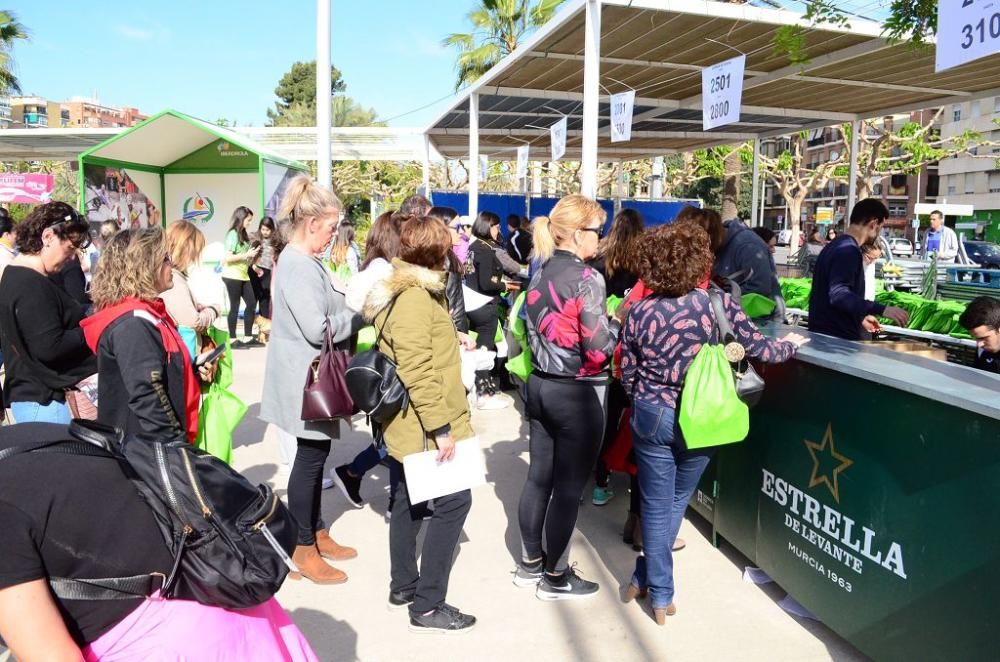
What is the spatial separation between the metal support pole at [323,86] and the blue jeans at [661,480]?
5444 millimetres

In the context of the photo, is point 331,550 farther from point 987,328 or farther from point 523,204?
point 523,204

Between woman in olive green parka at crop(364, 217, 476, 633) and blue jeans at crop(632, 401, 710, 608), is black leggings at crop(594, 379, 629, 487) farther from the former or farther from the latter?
woman in olive green parka at crop(364, 217, 476, 633)

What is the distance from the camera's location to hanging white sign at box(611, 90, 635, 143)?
831cm

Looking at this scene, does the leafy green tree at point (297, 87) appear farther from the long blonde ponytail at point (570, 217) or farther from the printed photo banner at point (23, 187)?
the long blonde ponytail at point (570, 217)

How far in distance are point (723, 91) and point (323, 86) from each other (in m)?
4.11

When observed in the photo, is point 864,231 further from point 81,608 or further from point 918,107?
point 918,107

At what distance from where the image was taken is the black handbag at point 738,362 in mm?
3182

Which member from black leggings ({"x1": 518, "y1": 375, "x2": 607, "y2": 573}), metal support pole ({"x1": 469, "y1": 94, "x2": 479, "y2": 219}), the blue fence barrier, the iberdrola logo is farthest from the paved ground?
the blue fence barrier

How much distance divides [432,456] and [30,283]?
202 cm

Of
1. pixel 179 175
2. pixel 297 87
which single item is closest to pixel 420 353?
pixel 179 175

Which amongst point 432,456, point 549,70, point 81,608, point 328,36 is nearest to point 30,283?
point 432,456

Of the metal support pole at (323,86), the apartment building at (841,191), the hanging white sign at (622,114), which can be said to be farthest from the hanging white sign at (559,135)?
the apartment building at (841,191)

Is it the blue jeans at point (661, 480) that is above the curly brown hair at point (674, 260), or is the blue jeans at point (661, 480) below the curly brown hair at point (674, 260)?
below

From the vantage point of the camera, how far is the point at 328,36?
7770 mm
